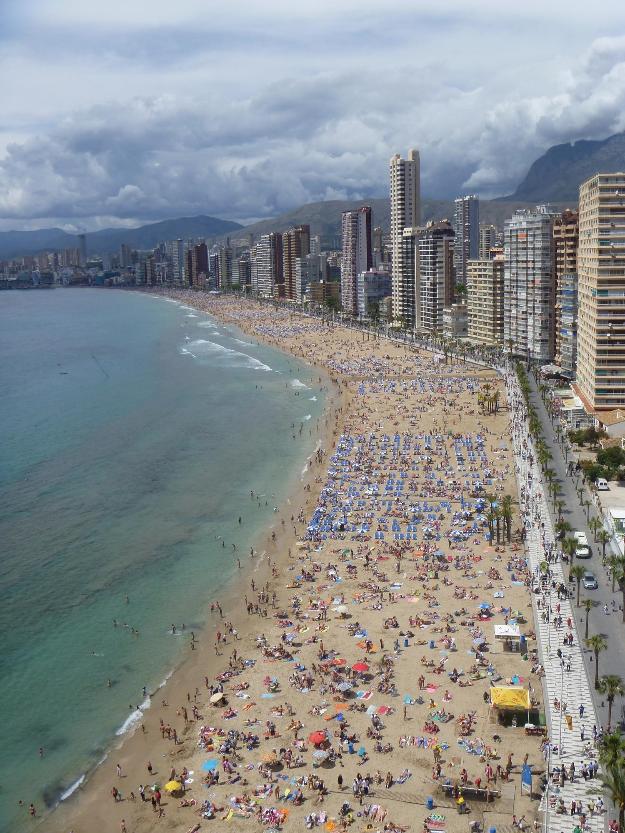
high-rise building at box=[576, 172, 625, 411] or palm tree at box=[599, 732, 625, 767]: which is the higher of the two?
high-rise building at box=[576, 172, 625, 411]

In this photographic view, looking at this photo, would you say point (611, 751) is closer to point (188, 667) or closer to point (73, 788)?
point (73, 788)

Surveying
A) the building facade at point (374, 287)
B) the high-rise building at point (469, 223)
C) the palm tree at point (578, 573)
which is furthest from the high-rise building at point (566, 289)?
the high-rise building at point (469, 223)

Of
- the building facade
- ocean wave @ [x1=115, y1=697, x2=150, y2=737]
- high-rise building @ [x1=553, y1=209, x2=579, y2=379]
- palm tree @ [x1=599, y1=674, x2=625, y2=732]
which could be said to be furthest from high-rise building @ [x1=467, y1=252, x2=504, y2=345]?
ocean wave @ [x1=115, y1=697, x2=150, y2=737]

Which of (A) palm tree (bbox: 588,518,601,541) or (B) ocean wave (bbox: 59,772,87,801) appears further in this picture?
(A) palm tree (bbox: 588,518,601,541)

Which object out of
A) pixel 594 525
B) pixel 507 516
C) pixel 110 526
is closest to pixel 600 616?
pixel 594 525

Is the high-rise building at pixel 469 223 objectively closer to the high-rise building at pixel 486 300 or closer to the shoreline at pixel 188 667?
the high-rise building at pixel 486 300

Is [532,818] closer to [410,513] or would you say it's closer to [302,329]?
[410,513]

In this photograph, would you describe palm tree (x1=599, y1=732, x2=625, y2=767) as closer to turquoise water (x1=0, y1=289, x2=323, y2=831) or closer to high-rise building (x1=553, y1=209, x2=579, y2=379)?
turquoise water (x1=0, y1=289, x2=323, y2=831)
